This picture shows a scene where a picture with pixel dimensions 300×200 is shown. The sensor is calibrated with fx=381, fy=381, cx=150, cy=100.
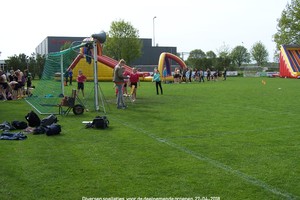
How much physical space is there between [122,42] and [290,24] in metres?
29.0

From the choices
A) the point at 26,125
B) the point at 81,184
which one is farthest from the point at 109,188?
the point at 26,125

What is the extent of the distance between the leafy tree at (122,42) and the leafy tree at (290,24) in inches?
989

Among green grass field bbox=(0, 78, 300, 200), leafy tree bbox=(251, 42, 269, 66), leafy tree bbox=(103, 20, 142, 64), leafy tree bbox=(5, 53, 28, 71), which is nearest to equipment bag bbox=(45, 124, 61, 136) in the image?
green grass field bbox=(0, 78, 300, 200)

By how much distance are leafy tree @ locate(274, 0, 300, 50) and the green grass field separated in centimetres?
5884

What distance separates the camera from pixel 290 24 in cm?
6525

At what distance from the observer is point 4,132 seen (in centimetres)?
925

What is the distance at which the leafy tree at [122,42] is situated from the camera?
66750 millimetres

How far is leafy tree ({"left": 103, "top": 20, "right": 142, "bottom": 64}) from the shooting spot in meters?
66.8

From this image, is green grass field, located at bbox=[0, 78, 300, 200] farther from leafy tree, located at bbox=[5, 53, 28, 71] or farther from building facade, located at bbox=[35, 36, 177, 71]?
building facade, located at bbox=[35, 36, 177, 71]

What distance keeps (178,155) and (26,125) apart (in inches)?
→ 201

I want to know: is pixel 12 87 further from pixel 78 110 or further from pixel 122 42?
pixel 122 42

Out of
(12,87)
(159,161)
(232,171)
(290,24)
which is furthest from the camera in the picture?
(290,24)

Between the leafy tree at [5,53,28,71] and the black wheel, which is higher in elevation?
the leafy tree at [5,53,28,71]

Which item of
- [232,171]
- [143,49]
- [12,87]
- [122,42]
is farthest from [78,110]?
[143,49]
